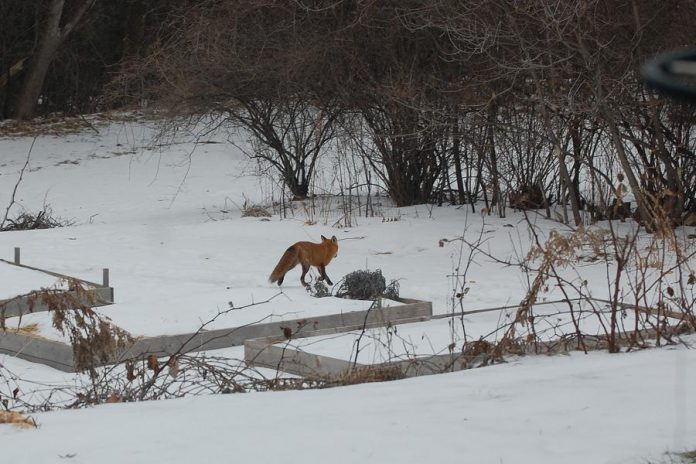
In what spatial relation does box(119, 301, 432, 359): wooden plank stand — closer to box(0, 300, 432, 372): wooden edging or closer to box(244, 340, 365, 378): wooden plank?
box(0, 300, 432, 372): wooden edging

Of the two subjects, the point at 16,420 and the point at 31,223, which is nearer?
the point at 16,420

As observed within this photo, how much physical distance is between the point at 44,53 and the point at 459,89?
50.8 feet

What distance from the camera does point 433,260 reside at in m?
12.5

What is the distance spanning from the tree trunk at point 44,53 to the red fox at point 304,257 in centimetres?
1687

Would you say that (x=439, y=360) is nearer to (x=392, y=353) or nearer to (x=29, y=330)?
(x=392, y=353)

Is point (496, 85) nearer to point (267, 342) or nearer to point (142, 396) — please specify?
point (267, 342)

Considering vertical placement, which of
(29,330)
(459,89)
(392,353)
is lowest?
(392,353)

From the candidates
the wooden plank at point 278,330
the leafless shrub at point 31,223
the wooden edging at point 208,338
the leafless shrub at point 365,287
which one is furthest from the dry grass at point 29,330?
the leafless shrub at point 31,223

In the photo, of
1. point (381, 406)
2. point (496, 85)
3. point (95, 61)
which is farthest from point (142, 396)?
point (95, 61)

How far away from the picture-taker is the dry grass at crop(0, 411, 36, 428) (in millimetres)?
4207

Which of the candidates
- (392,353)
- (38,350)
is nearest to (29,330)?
(38,350)

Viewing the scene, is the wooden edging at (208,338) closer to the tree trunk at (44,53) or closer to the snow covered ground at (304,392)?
the snow covered ground at (304,392)

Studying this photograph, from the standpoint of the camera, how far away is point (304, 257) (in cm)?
1021

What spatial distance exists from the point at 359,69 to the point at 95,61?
1631cm
